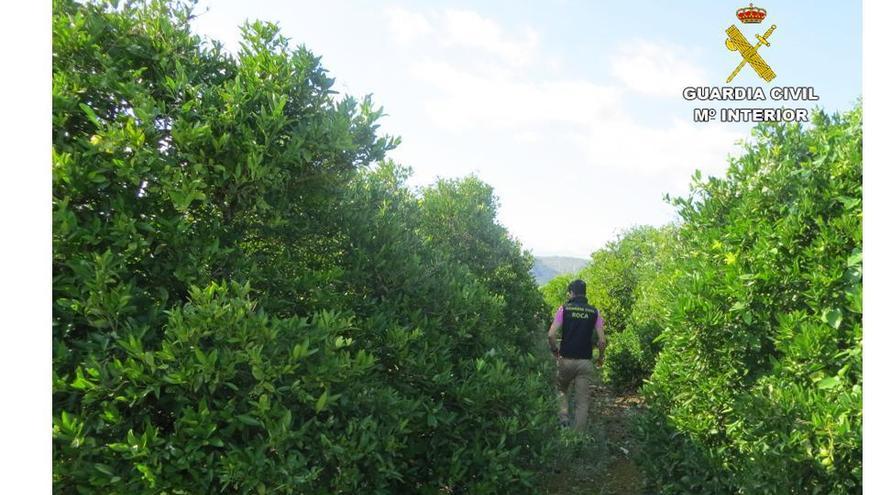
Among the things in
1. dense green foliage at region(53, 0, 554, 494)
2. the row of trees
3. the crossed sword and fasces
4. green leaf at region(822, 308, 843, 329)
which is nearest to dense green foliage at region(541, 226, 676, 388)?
the crossed sword and fasces

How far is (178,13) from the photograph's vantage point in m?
3.85

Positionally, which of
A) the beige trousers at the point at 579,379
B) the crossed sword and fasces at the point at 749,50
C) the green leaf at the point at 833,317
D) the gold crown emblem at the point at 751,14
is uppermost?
the gold crown emblem at the point at 751,14

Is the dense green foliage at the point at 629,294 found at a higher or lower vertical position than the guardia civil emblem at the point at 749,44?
lower

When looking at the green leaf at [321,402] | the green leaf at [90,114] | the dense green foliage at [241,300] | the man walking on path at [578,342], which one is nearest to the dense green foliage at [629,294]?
the man walking on path at [578,342]

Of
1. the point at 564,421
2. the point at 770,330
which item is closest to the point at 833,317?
the point at 770,330

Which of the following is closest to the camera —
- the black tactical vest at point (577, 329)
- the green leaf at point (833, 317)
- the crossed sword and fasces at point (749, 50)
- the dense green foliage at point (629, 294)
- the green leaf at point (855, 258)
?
the green leaf at point (855, 258)

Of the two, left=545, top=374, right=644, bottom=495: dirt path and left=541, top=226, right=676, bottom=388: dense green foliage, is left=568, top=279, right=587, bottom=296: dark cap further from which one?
left=541, top=226, right=676, bottom=388: dense green foliage

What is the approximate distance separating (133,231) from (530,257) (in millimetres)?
9235

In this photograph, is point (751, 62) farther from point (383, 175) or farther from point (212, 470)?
point (212, 470)

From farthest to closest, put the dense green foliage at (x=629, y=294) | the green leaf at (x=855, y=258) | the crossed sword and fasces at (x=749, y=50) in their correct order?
the dense green foliage at (x=629, y=294) → the crossed sword and fasces at (x=749, y=50) → the green leaf at (x=855, y=258)

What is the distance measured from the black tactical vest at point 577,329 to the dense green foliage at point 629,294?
2.28 m

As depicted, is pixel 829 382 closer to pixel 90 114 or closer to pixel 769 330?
pixel 769 330

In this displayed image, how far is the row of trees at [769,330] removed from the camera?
12.4 feet

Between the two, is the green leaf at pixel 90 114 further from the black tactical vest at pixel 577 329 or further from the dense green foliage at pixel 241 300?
the black tactical vest at pixel 577 329
